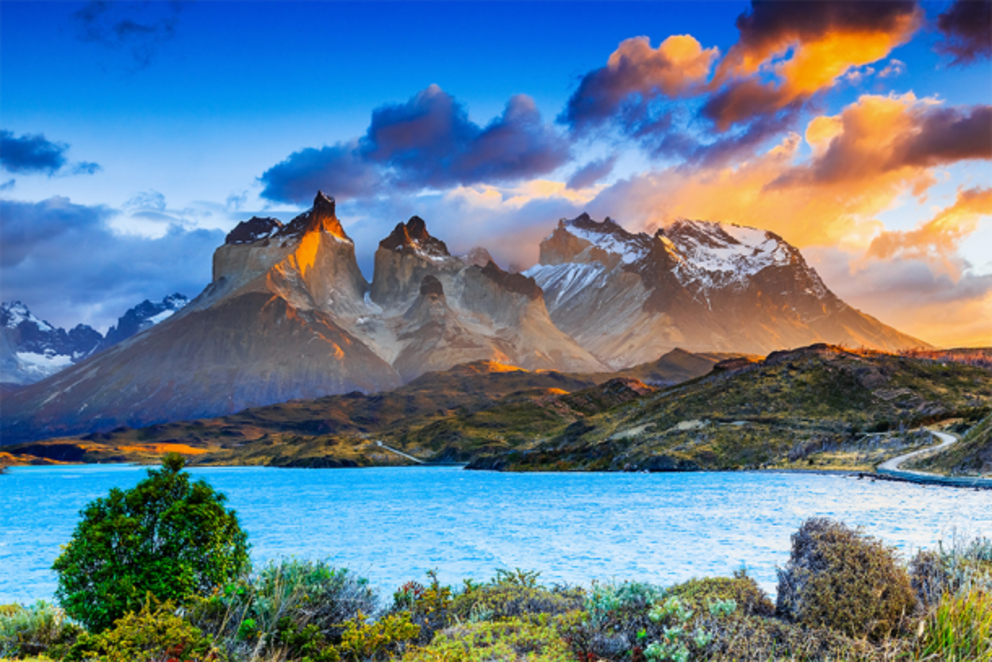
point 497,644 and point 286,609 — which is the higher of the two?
point 497,644

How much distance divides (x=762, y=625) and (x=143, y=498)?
41.6 feet

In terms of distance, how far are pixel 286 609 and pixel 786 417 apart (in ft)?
417

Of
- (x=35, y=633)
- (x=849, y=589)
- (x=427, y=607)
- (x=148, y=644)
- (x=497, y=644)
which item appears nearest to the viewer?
(x=849, y=589)

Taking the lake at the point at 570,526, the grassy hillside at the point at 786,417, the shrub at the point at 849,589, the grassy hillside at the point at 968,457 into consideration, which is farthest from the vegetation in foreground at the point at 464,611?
the grassy hillside at the point at 786,417

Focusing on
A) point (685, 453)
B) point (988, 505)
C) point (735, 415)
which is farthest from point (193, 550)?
point (735, 415)

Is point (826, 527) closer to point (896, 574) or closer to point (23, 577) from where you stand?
point (896, 574)

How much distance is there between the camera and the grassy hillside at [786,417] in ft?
Result: 364

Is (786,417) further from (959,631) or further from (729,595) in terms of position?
(959,631)

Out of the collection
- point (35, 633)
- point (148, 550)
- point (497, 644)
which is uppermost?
point (148, 550)

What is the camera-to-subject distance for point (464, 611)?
14.2 metres

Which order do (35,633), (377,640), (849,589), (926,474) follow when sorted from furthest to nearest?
(926,474) < (35,633) < (377,640) < (849,589)

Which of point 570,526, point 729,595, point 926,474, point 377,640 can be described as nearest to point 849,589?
point 729,595

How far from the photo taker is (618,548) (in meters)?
39.1

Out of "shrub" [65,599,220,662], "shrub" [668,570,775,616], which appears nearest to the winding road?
"shrub" [668,570,775,616]
